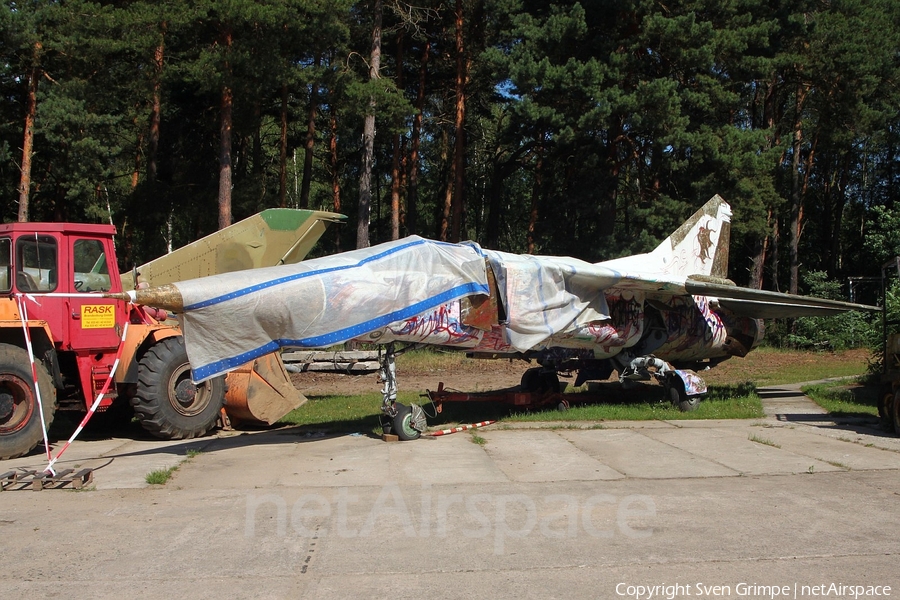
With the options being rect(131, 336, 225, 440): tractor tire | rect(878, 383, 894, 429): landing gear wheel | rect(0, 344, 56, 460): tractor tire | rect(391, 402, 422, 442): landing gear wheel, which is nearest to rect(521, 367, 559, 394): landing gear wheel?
rect(391, 402, 422, 442): landing gear wheel

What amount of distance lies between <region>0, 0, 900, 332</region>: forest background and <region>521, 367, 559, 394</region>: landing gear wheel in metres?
11.3

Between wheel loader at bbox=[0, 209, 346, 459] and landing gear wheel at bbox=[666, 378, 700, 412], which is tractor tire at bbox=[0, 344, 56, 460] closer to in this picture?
wheel loader at bbox=[0, 209, 346, 459]

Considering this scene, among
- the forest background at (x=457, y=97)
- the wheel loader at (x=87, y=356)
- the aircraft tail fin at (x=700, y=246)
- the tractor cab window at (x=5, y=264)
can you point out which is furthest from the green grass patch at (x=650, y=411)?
the forest background at (x=457, y=97)

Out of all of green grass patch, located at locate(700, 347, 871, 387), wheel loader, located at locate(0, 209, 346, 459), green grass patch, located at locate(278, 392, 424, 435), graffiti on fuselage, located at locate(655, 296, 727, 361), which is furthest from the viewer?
green grass patch, located at locate(700, 347, 871, 387)

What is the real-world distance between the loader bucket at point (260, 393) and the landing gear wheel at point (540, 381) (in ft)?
14.8

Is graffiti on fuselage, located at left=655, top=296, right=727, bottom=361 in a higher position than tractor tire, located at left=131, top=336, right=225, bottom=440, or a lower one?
higher

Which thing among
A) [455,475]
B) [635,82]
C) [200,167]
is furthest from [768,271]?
[455,475]

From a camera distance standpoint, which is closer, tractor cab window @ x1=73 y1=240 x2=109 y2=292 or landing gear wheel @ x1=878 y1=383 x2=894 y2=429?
tractor cab window @ x1=73 y1=240 x2=109 y2=292

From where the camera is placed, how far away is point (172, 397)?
10109 millimetres

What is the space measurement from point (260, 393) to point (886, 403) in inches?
375

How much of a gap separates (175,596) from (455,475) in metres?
3.86

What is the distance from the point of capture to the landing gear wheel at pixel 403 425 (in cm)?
1002

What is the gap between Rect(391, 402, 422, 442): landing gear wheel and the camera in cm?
1002

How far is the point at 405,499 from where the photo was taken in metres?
7.05
